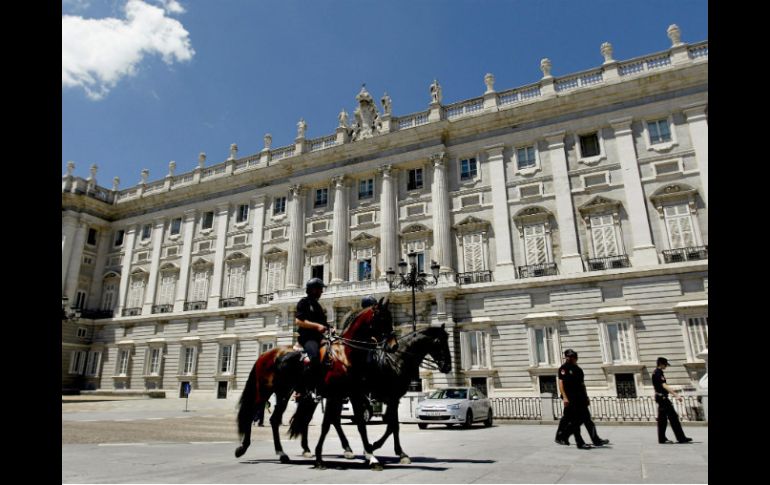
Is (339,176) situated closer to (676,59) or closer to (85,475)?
(676,59)

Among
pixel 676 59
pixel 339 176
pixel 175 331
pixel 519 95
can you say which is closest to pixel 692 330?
pixel 676 59

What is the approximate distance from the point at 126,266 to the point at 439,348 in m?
35.0

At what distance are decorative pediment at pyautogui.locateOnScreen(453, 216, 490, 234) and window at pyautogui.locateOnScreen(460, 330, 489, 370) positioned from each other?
A: 5493 millimetres

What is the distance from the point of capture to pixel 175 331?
3147cm

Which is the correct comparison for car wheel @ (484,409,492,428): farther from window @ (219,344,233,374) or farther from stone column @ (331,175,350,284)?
window @ (219,344,233,374)

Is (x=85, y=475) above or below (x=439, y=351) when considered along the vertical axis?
below

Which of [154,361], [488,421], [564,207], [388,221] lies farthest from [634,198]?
[154,361]

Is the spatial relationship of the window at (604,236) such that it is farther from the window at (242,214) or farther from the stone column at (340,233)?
the window at (242,214)

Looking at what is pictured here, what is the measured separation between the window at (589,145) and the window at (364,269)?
42.3 feet

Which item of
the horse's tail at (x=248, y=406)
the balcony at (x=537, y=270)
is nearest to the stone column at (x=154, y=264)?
the balcony at (x=537, y=270)

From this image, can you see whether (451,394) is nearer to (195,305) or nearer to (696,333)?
(696,333)

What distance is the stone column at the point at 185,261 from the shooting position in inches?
1270
